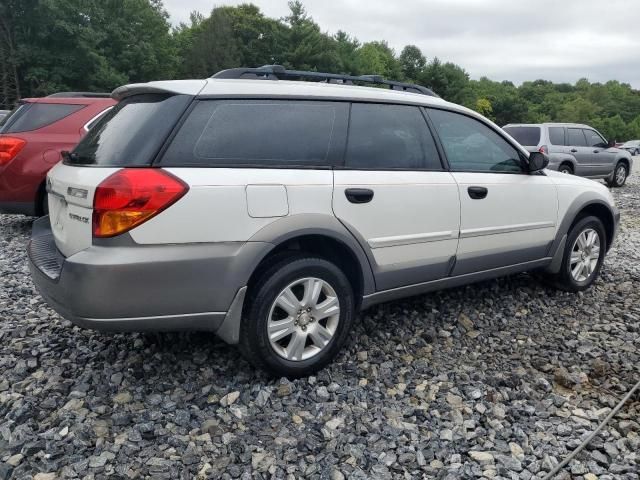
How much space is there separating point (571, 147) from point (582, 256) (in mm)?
9962

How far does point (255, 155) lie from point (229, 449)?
1457 mm

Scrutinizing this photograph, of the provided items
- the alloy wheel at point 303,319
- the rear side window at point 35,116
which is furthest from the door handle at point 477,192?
the rear side window at point 35,116

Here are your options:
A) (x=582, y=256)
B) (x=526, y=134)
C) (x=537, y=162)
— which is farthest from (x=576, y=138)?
(x=537, y=162)

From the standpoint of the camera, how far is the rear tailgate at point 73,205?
2605 millimetres

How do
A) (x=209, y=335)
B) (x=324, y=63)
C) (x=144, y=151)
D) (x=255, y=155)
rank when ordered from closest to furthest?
1. (x=144, y=151)
2. (x=255, y=155)
3. (x=209, y=335)
4. (x=324, y=63)

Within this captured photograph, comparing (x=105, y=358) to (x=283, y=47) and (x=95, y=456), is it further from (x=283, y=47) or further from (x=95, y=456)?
(x=283, y=47)

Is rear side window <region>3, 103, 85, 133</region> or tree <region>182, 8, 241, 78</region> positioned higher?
tree <region>182, 8, 241, 78</region>

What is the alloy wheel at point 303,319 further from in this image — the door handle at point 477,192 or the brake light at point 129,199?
the door handle at point 477,192

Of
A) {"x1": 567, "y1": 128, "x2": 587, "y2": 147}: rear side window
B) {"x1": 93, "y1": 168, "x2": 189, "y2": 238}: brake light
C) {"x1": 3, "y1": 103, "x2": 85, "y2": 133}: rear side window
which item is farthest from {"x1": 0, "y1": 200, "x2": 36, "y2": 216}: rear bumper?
{"x1": 567, "y1": 128, "x2": 587, "y2": 147}: rear side window

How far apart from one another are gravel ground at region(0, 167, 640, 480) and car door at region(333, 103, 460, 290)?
58 centimetres

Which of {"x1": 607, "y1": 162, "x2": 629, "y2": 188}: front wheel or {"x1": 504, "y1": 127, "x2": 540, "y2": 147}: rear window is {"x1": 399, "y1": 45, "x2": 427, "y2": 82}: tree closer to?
{"x1": 607, "y1": 162, "x2": 629, "y2": 188}: front wheel

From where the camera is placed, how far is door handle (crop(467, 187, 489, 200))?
370 centimetres

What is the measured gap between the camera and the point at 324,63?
152ft

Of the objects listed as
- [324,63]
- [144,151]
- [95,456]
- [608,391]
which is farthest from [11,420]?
[324,63]
